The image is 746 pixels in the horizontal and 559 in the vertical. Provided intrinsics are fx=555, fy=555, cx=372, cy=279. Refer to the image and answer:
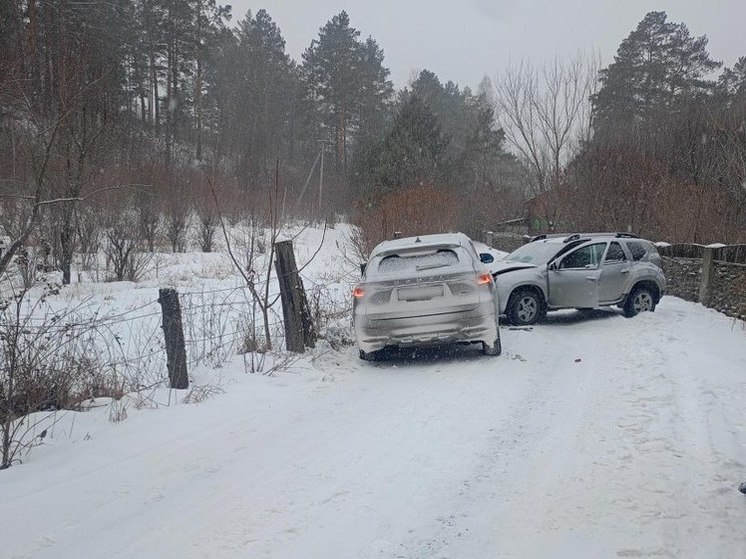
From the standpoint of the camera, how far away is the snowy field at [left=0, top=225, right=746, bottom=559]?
326 centimetres

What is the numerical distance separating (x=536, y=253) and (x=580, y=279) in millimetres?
1185

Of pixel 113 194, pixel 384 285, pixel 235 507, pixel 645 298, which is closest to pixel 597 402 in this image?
pixel 384 285

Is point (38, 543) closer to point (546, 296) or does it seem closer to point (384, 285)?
point (384, 285)

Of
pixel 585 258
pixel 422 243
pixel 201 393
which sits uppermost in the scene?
pixel 422 243

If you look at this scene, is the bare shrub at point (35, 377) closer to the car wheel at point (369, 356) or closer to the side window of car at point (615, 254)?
the car wheel at point (369, 356)

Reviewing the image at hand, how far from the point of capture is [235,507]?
3697 mm

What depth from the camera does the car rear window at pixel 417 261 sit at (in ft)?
25.2

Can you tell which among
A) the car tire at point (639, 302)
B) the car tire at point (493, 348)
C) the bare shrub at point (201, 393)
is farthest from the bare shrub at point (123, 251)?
the car tire at point (639, 302)

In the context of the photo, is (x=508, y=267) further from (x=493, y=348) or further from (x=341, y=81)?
(x=341, y=81)

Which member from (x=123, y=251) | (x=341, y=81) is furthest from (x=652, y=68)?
(x=123, y=251)

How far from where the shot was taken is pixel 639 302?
37.9 ft

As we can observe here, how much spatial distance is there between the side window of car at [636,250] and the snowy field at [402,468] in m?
4.59

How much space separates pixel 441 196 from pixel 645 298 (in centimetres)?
1087

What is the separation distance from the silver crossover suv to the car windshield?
4277mm
